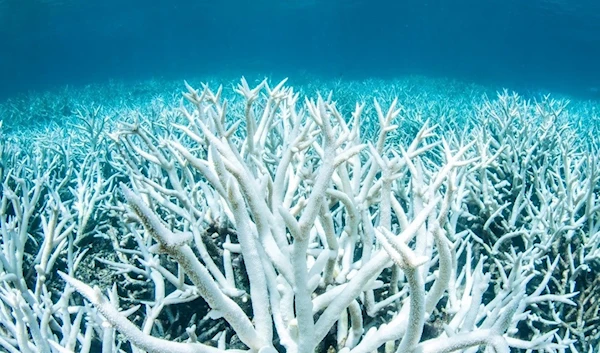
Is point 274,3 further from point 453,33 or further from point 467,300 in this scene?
point 467,300

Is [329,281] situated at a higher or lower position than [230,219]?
lower

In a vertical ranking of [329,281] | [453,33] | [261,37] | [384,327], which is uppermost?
[261,37]

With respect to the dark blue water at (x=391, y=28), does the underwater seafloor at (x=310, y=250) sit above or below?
below

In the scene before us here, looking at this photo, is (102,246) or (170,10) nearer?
(102,246)

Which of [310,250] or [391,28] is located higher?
[391,28]

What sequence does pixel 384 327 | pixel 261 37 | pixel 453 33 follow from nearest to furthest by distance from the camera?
pixel 384 327 < pixel 453 33 < pixel 261 37

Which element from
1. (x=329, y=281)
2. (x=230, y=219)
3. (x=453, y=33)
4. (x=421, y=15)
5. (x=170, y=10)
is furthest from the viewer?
(x=453, y=33)

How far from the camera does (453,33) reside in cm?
8569

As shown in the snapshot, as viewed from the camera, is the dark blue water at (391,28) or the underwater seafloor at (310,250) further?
the dark blue water at (391,28)

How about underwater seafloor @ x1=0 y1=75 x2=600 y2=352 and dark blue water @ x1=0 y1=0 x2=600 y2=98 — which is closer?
underwater seafloor @ x1=0 y1=75 x2=600 y2=352

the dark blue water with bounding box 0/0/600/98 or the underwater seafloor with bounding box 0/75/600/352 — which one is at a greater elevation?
the dark blue water with bounding box 0/0/600/98

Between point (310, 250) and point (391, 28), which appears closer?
point (310, 250)

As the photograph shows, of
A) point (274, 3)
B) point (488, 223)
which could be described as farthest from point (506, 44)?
point (488, 223)

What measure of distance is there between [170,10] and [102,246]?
68.8 meters
